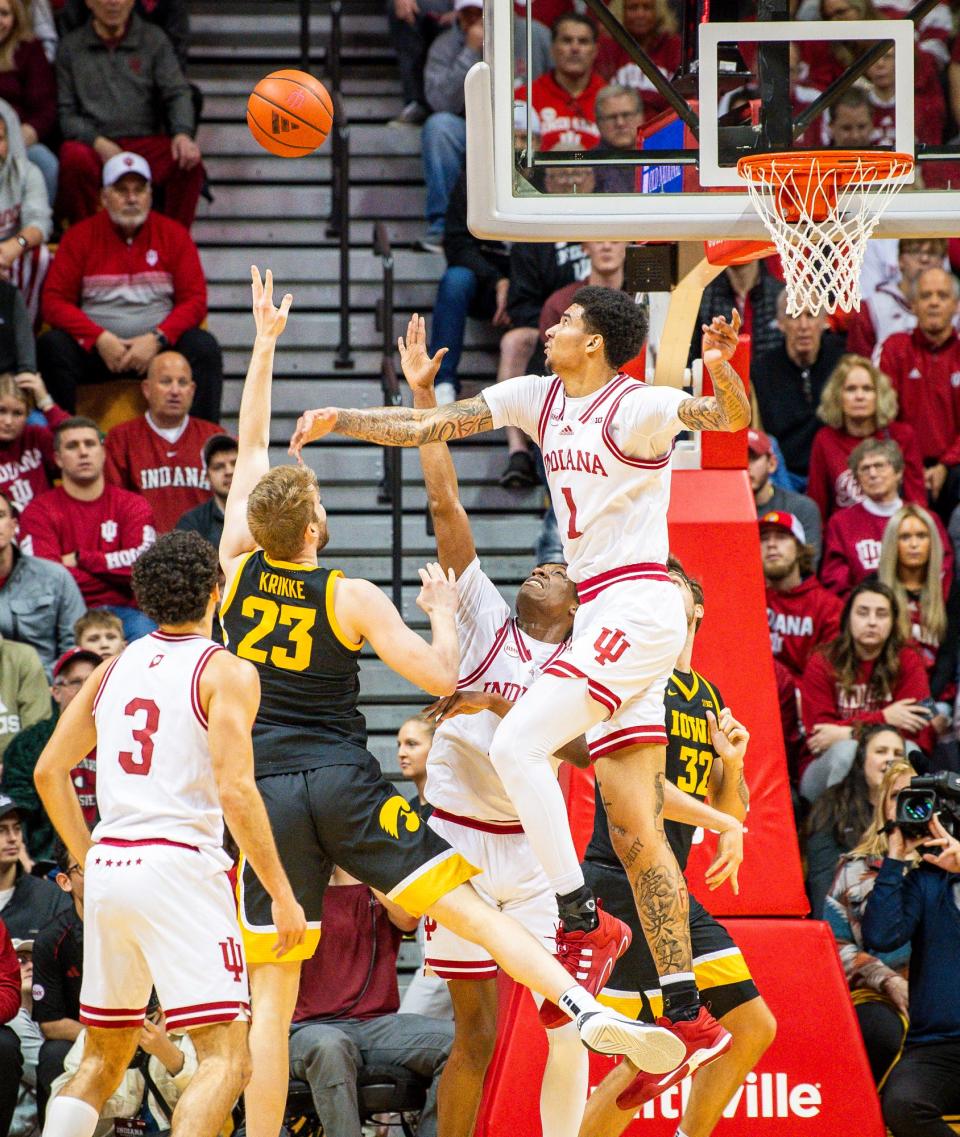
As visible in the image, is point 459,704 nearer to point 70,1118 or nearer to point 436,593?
point 436,593

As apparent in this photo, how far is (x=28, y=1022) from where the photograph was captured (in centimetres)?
834

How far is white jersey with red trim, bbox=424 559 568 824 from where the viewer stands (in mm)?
6973

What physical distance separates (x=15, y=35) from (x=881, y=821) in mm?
8074

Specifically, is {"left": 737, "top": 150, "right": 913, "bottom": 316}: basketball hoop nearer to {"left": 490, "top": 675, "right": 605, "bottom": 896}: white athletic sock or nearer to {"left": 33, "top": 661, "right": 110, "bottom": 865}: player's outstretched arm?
{"left": 490, "top": 675, "right": 605, "bottom": 896}: white athletic sock

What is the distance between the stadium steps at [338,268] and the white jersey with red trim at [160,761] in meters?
4.38

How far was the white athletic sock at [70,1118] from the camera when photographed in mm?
5699

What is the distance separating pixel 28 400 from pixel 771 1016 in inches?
245

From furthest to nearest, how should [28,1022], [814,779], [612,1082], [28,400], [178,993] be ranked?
[28,400] < [814,779] < [28,1022] < [612,1082] < [178,993]

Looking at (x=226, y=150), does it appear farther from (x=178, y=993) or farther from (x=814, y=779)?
(x=178, y=993)

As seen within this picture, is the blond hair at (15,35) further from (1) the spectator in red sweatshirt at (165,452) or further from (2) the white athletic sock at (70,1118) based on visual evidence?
(2) the white athletic sock at (70,1118)

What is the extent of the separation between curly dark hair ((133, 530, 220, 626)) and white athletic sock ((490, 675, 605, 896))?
3.73ft

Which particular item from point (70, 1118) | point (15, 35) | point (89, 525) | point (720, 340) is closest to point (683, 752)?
point (720, 340)

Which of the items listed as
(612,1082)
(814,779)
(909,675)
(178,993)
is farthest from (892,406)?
(178,993)

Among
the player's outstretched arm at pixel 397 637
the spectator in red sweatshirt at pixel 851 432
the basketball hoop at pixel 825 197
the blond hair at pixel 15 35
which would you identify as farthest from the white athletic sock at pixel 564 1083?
the blond hair at pixel 15 35
